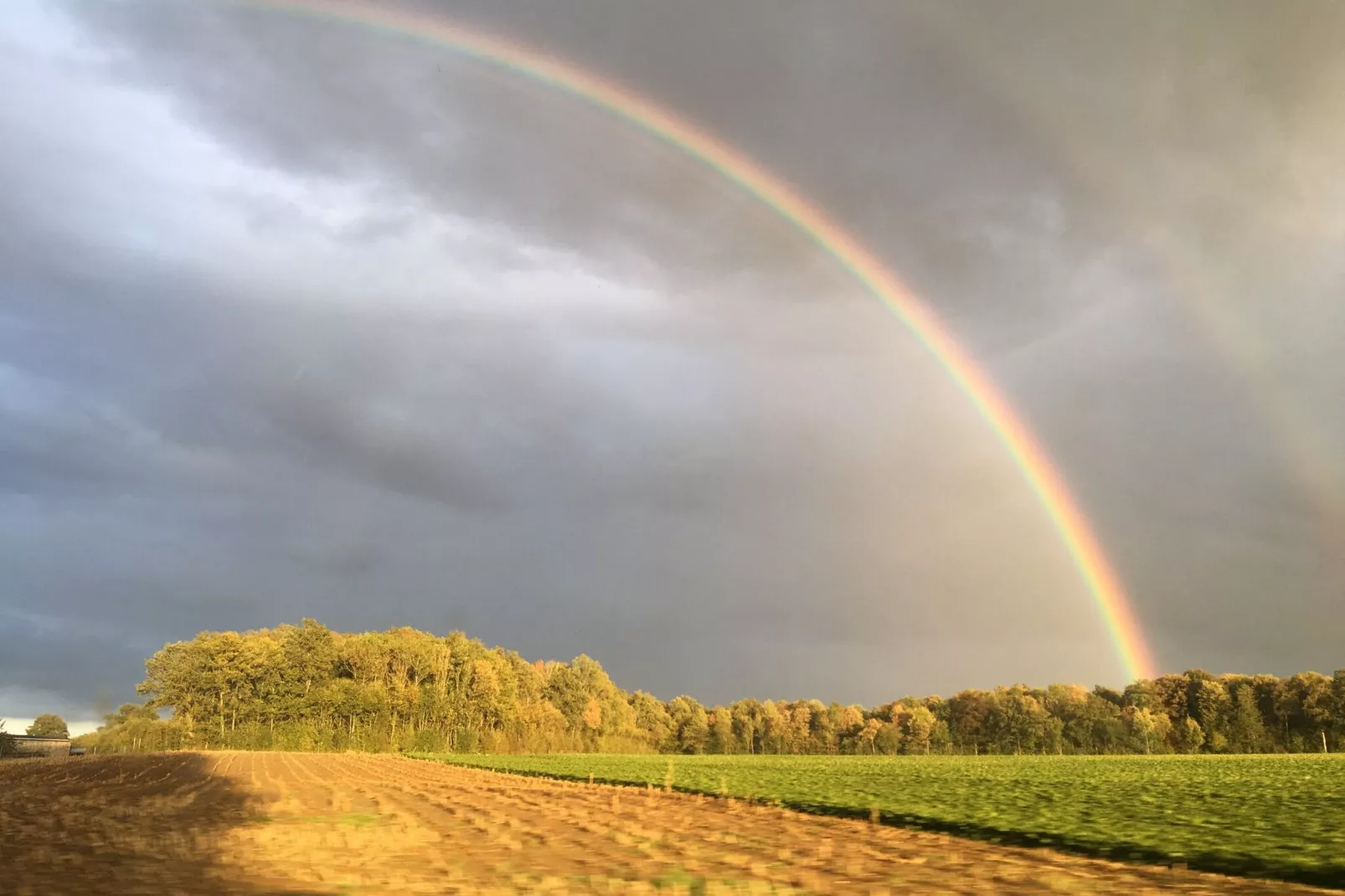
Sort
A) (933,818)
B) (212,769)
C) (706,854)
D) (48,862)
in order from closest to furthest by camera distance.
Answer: (48,862) < (706,854) < (933,818) < (212,769)

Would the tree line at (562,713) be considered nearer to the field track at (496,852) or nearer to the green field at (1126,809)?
the green field at (1126,809)

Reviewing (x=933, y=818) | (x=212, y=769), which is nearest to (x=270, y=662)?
(x=212, y=769)

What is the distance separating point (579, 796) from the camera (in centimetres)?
3247

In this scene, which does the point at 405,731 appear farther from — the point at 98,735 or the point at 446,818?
the point at 446,818

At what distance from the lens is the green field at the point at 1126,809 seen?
1571cm

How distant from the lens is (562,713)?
470 feet

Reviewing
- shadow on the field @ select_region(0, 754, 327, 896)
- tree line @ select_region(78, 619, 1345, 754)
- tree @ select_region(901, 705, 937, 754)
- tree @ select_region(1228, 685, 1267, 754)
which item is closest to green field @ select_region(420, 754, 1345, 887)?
shadow on the field @ select_region(0, 754, 327, 896)

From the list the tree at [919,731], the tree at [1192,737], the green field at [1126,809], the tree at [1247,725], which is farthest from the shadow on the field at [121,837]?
the tree at [1192,737]

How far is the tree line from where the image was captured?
106 m

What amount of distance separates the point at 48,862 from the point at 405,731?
324ft

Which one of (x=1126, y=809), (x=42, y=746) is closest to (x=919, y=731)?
(x=42, y=746)

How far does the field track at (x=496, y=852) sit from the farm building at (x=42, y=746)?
88730mm

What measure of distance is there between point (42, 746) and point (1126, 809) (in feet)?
403

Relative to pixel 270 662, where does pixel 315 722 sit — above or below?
below
